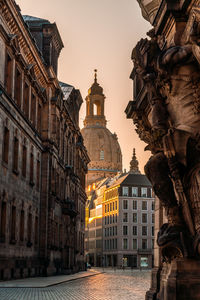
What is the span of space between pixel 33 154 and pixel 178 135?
37.0 m

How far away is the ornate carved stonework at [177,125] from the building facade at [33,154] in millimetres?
24169

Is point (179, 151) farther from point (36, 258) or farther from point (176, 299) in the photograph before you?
point (36, 258)

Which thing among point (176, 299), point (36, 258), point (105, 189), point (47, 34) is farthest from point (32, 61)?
point (105, 189)

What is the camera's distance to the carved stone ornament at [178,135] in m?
11.2

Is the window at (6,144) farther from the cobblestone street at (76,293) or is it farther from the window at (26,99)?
the cobblestone street at (76,293)

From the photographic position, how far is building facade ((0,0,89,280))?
1485 inches

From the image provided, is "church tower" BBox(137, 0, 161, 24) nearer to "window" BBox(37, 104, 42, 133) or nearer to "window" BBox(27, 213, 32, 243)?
"window" BBox(27, 213, 32, 243)

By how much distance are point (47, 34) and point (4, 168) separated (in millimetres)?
24905

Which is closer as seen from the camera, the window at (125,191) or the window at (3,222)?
the window at (3,222)

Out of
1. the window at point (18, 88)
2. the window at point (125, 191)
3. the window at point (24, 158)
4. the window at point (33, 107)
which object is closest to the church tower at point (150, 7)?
the window at point (18, 88)

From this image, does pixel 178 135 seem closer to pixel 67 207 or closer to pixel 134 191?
pixel 67 207

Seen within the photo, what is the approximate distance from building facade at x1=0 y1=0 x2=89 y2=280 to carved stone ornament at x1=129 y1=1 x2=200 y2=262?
24.5 metres

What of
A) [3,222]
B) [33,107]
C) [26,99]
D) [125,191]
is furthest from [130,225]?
[3,222]

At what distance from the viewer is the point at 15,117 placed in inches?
1567
